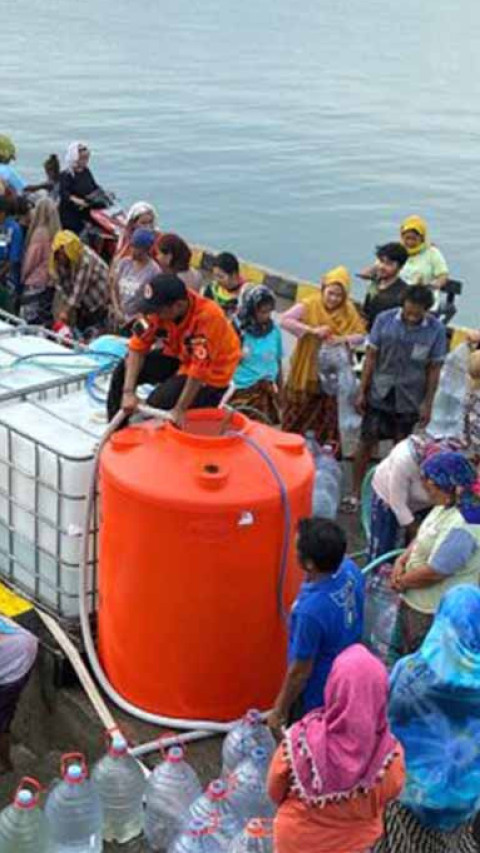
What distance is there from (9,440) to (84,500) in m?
0.56

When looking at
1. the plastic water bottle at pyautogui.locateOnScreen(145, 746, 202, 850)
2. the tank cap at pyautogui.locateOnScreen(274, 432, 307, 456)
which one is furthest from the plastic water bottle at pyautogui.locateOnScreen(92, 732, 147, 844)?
the tank cap at pyautogui.locateOnScreen(274, 432, 307, 456)

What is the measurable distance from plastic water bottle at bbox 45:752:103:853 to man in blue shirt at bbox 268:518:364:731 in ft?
2.64

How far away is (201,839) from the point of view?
406 centimetres

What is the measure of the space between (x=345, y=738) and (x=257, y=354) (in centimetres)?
422

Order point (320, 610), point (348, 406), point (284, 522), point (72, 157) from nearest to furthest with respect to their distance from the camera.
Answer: point (320, 610)
point (284, 522)
point (348, 406)
point (72, 157)

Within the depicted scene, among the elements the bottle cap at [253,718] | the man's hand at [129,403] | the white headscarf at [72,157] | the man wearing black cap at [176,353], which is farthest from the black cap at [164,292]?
the white headscarf at [72,157]

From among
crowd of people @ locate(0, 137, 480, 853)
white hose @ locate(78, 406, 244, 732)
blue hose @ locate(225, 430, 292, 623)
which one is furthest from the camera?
white hose @ locate(78, 406, 244, 732)

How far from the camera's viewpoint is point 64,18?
6569 cm

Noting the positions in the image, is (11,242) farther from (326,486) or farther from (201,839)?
(201,839)

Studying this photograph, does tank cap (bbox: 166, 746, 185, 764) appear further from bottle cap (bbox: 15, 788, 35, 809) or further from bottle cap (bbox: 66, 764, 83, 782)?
bottle cap (bbox: 15, 788, 35, 809)

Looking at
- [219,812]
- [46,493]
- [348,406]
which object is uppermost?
[46,493]

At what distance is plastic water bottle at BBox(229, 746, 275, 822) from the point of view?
439cm

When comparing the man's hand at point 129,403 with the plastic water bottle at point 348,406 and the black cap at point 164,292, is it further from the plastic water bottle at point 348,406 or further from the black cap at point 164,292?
the plastic water bottle at point 348,406

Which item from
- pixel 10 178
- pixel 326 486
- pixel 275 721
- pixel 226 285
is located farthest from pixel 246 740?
pixel 10 178
